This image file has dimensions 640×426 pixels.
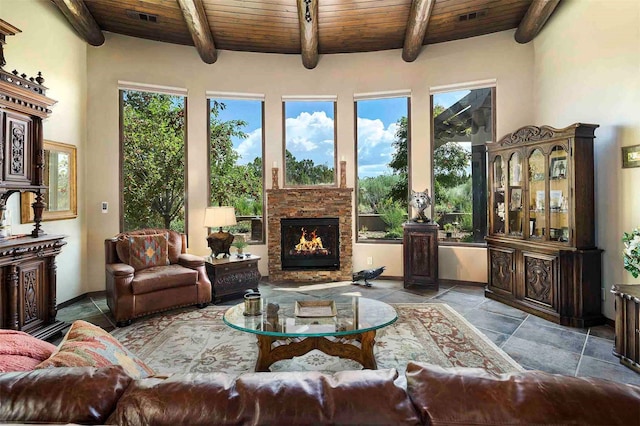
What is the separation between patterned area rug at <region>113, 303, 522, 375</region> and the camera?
2730mm

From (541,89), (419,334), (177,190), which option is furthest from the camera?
(177,190)

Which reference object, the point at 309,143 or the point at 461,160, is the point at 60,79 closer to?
the point at 309,143

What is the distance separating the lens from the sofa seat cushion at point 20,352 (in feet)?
3.70

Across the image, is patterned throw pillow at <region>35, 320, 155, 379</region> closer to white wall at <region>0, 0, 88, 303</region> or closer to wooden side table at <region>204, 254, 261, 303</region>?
wooden side table at <region>204, 254, 261, 303</region>

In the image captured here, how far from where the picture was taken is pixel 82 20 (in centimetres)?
438

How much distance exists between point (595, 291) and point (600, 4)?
3196 mm

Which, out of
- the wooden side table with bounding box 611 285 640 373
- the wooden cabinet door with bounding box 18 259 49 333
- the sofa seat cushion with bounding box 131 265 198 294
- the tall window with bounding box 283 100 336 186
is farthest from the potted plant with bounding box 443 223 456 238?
the wooden cabinet door with bounding box 18 259 49 333

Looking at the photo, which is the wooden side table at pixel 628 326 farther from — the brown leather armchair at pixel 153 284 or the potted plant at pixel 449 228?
the brown leather armchair at pixel 153 284

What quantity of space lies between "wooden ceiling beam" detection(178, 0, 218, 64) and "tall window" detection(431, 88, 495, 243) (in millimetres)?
3693

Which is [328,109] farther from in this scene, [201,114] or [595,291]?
[595,291]

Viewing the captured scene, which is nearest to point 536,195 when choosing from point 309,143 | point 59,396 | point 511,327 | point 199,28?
point 511,327

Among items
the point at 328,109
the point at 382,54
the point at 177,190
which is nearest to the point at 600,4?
the point at 382,54

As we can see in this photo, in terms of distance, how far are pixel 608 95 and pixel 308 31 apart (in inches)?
151

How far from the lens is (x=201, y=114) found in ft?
17.9
